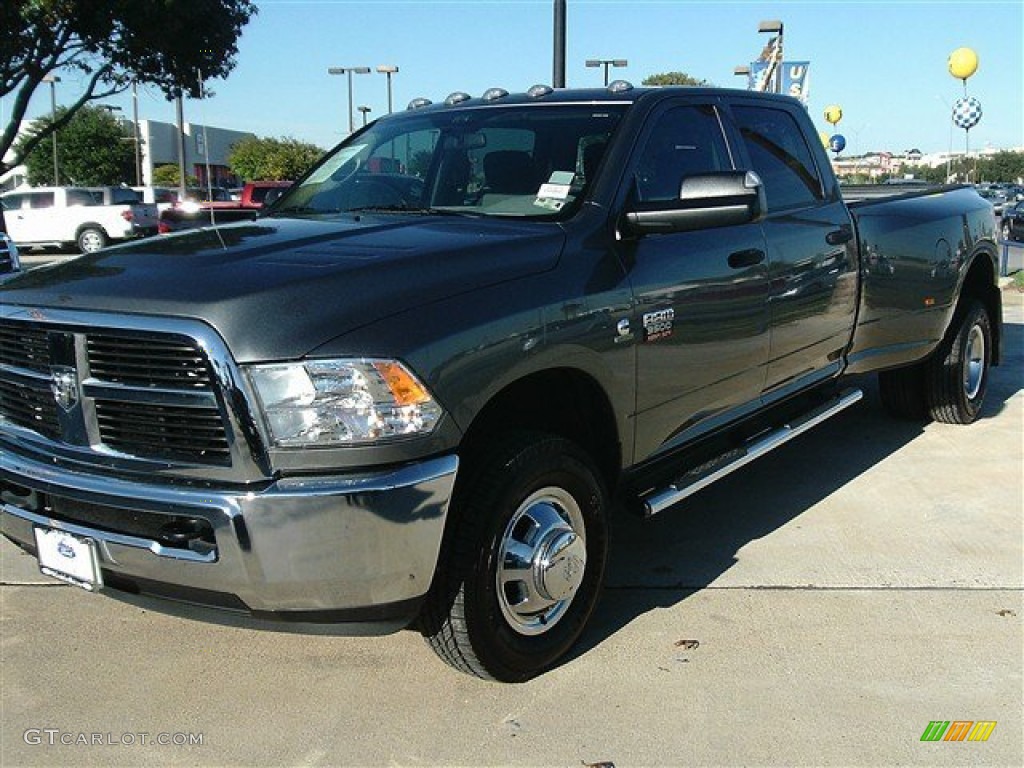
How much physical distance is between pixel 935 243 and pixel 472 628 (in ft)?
13.4

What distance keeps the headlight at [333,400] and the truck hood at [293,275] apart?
2.6 inches

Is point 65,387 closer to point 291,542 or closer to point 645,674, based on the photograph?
point 291,542

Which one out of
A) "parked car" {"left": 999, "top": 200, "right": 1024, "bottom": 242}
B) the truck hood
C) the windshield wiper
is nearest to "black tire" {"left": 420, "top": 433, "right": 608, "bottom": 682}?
the truck hood

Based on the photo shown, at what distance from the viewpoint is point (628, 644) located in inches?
140

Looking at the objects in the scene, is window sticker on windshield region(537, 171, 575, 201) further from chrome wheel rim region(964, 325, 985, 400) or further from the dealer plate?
chrome wheel rim region(964, 325, 985, 400)

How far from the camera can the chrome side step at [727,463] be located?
12.1 ft

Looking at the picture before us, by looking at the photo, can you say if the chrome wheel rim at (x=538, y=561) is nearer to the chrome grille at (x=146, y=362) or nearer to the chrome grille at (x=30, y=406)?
the chrome grille at (x=146, y=362)

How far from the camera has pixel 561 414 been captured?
136 inches

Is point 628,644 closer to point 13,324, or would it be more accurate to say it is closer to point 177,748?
point 177,748

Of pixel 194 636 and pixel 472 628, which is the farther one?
pixel 194 636

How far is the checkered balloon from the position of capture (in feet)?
93.5

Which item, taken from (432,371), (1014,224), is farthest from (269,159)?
(432,371)

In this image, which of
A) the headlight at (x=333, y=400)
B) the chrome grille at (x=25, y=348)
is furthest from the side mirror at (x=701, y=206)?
the chrome grille at (x=25, y=348)

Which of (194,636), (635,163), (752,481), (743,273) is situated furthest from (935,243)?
(194,636)
